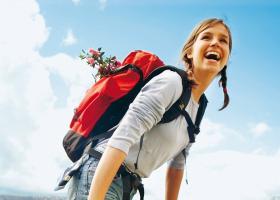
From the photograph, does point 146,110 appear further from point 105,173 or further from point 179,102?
point 105,173

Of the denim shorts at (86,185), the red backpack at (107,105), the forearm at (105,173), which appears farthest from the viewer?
the red backpack at (107,105)

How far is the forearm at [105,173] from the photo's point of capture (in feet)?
11.8

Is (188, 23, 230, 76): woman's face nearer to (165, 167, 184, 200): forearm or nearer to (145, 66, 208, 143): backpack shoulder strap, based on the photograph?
(145, 66, 208, 143): backpack shoulder strap

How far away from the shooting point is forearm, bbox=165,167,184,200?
A: 18.9 feet

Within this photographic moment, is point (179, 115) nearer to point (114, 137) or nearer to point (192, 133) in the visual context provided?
point (192, 133)

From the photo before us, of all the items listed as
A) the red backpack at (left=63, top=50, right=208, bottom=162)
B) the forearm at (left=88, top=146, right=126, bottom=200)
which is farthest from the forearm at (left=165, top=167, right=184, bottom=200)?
the forearm at (left=88, top=146, right=126, bottom=200)

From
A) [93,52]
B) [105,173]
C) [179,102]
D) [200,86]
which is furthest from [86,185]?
[93,52]

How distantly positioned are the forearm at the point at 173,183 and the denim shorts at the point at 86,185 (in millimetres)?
1637

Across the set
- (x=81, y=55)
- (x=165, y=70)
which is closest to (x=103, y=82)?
(x=165, y=70)

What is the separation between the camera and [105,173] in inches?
144

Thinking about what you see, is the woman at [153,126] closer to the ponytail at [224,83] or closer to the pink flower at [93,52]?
the ponytail at [224,83]

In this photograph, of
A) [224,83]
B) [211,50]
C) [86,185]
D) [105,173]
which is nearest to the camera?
[105,173]

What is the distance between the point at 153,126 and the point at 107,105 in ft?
→ 1.84

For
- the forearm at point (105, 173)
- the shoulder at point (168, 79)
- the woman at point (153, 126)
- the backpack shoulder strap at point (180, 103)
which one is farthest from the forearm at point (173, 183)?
the forearm at point (105, 173)
